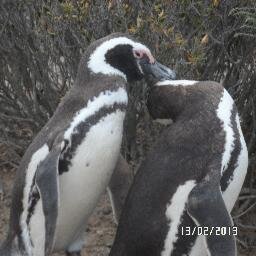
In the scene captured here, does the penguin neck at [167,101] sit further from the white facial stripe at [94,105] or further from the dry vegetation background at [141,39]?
the dry vegetation background at [141,39]

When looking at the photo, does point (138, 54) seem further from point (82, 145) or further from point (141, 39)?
point (141, 39)

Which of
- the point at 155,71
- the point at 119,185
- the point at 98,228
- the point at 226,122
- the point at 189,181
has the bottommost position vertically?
the point at 98,228

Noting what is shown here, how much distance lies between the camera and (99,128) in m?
2.41

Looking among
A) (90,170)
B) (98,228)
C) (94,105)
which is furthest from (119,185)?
(98,228)

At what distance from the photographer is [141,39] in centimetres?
293

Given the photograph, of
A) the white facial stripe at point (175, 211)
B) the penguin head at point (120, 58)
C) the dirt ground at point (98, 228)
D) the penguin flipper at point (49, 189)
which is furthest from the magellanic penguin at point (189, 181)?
the dirt ground at point (98, 228)

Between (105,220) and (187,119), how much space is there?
1.28 meters

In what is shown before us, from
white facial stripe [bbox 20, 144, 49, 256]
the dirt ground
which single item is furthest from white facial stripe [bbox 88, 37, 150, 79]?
the dirt ground

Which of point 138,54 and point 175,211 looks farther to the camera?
point 138,54

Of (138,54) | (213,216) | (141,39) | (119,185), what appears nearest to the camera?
(213,216)

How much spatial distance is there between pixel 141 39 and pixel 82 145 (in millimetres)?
682

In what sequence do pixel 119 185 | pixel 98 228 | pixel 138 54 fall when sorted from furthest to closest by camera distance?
1. pixel 98 228
2. pixel 119 185
3. pixel 138 54

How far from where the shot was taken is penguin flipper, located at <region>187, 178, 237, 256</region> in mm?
2266

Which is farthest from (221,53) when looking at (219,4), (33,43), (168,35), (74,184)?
(74,184)
